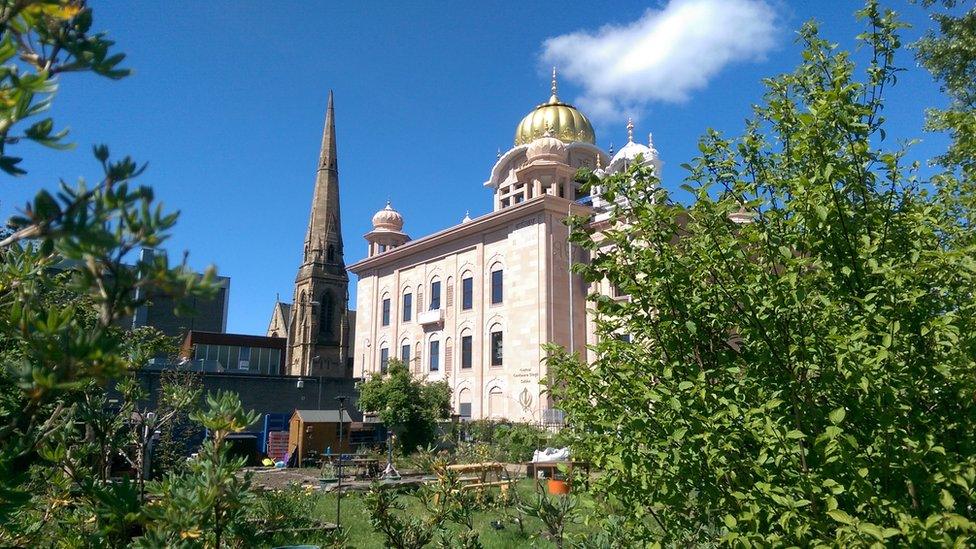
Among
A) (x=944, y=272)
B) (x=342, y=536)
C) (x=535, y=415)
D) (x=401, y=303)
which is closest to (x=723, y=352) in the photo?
(x=944, y=272)

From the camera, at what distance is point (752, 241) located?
4117mm

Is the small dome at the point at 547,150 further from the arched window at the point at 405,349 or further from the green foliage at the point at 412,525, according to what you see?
the green foliage at the point at 412,525

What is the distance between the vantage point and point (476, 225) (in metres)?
37.0

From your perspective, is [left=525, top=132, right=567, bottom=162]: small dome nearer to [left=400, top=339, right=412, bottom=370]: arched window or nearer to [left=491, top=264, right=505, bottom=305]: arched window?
[left=491, top=264, right=505, bottom=305]: arched window

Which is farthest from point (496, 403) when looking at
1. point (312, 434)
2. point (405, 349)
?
point (312, 434)

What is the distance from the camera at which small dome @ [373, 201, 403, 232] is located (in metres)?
47.2

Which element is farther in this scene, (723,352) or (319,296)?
(319,296)

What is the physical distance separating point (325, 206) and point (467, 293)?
125 feet

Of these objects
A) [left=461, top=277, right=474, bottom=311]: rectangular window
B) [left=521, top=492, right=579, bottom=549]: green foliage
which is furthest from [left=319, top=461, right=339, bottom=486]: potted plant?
[left=461, top=277, right=474, bottom=311]: rectangular window

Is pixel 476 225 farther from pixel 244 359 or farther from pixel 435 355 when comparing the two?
pixel 244 359

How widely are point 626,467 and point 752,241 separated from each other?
1.58 m

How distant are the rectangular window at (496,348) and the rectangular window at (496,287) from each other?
1.78 metres

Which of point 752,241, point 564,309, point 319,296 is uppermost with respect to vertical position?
point 319,296

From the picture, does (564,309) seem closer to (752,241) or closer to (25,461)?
(752,241)
